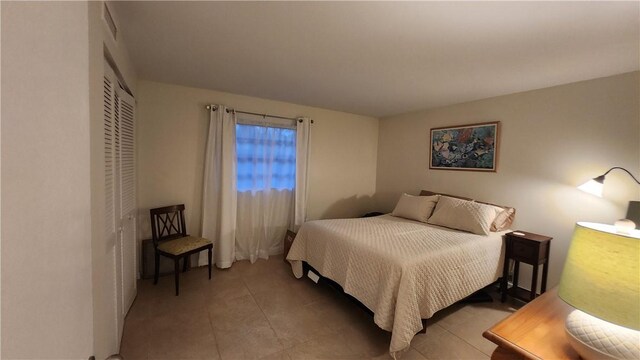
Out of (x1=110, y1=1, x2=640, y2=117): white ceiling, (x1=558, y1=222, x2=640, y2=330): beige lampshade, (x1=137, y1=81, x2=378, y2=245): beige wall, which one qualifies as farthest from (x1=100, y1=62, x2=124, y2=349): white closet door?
(x1=558, y1=222, x2=640, y2=330): beige lampshade

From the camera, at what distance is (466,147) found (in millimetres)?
3219

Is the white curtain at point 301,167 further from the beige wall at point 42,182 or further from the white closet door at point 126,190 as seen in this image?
the beige wall at point 42,182

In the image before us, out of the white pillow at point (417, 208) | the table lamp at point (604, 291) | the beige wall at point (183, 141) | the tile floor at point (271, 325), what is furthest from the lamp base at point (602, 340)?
the beige wall at point (183, 141)

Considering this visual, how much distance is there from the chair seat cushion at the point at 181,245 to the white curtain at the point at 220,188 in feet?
1.28

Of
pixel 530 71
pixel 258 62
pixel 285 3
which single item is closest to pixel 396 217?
pixel 530 71

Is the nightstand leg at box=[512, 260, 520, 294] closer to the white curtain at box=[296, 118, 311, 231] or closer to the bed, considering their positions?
the bed

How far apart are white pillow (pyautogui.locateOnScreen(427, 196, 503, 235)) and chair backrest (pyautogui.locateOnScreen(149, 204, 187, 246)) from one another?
3.04 m

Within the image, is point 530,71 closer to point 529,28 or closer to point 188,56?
point 529,28

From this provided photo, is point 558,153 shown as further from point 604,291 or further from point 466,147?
point 604,291

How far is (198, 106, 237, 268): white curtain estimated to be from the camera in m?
3.03

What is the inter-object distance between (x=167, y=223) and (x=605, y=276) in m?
3.43

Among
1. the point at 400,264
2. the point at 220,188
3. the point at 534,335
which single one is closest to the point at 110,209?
the point at 220,188

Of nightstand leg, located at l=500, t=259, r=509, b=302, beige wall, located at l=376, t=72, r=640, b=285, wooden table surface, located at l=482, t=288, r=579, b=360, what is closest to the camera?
wooden table surface, located at l=482, t=288, r=579, b=360

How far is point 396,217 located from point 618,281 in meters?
2.64
